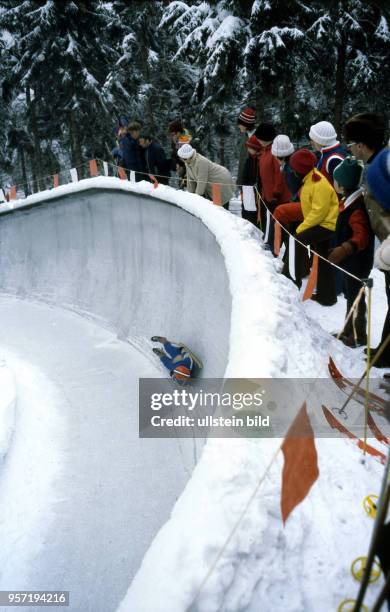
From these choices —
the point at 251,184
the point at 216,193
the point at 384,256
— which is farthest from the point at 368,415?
the point at 251,184

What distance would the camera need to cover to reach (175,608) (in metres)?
1.46

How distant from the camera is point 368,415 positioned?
2830 mm

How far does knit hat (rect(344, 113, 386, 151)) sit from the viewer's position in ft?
12.6

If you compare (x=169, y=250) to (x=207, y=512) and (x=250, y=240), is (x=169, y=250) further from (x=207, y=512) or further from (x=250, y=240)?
(x=207, y=512)

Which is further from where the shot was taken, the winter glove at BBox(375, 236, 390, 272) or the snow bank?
the snow bank

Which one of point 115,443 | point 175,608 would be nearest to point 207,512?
point 175,608

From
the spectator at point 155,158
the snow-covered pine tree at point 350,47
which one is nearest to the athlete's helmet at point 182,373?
the spectator at point 155,158

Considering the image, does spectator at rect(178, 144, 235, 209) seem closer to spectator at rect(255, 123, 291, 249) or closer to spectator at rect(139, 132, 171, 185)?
spectator at rect(255, 123, 291, 249)

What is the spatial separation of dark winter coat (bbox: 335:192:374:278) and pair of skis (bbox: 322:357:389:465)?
55.8 inches

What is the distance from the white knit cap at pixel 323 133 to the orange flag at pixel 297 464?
4.24 metres

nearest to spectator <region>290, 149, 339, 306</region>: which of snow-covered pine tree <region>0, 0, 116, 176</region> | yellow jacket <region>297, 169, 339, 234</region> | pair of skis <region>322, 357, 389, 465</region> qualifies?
yellow jacket <region>297, 169, 339, 234</region>

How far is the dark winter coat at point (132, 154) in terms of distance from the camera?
30.6 feet

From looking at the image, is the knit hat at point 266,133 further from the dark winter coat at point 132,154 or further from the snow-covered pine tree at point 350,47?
the snow-covered pine tree at point 350,47

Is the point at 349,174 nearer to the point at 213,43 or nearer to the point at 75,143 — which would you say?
the point at 213,43
